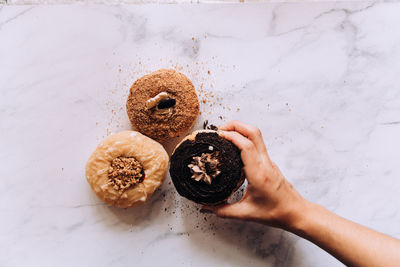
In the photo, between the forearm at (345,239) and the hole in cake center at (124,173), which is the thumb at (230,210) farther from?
the hole in cake center at (124,173)

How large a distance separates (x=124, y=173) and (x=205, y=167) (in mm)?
446

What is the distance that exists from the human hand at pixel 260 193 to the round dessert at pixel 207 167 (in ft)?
0.17

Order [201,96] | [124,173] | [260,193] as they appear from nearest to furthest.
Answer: [260,193] < [124,173] < [201,96]

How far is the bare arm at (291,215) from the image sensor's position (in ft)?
4.73

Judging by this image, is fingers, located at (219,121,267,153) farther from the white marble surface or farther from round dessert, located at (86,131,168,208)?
round dessert, located at (86,131,168,208)

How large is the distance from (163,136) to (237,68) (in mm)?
620

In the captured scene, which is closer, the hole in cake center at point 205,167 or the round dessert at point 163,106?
the hole in cake center at point 205,167

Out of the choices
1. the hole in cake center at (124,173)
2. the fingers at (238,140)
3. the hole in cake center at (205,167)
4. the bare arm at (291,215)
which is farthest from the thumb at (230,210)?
the hole in cake center at (124,173)

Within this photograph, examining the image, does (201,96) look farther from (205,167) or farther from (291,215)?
(291,215)

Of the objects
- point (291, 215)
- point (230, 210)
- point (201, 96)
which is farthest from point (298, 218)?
point (201, 96)

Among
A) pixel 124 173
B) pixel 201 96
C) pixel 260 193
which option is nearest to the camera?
A: pixel 260 193

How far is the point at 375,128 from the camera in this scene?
5.97 feet

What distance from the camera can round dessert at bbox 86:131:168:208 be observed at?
158 centimetres

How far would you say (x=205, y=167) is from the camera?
1458 mm
